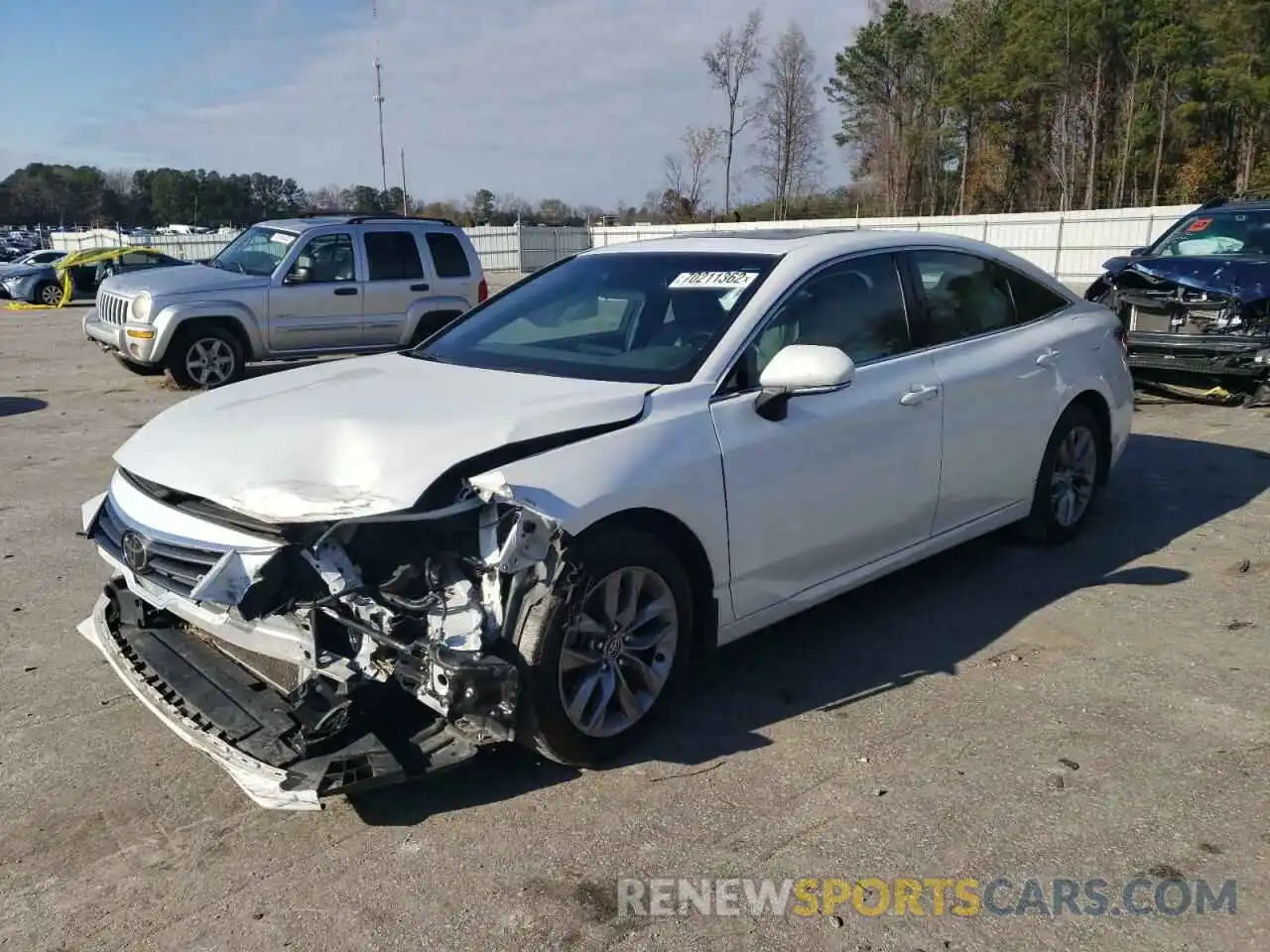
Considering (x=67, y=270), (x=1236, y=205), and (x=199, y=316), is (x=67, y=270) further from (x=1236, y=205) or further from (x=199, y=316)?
(x=1236, y=205)

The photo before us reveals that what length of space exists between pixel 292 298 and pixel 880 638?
936 centimetres

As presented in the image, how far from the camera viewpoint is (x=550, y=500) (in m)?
3.28

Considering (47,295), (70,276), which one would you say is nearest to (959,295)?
(70,276)

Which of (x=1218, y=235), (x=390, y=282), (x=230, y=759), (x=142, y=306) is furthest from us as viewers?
(x=390, y=282)

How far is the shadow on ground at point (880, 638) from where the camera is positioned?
362 cm

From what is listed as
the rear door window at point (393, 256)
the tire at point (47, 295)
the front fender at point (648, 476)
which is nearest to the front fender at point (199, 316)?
the rear door window at point (393, 256)

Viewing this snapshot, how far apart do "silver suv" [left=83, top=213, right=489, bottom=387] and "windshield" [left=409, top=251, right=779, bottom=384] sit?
763 cm

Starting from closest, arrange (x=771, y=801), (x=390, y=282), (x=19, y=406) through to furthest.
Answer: (x=771, y=801) → (x=19, y=406) → (x=390, y=282)

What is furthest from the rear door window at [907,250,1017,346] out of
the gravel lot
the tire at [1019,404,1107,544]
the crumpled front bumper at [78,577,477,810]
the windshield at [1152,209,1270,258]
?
the windshield at [1152,209,1270,258]

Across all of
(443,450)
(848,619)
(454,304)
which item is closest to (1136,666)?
(848,619)

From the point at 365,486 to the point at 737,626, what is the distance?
4.88ft

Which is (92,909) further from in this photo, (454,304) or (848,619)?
(454,304)

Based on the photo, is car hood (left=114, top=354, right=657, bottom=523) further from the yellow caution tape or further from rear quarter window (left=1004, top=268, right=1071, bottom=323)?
the yellow caution tape

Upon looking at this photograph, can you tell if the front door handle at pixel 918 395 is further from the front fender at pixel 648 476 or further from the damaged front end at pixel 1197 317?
the damaged front end at pixel 1197 317
